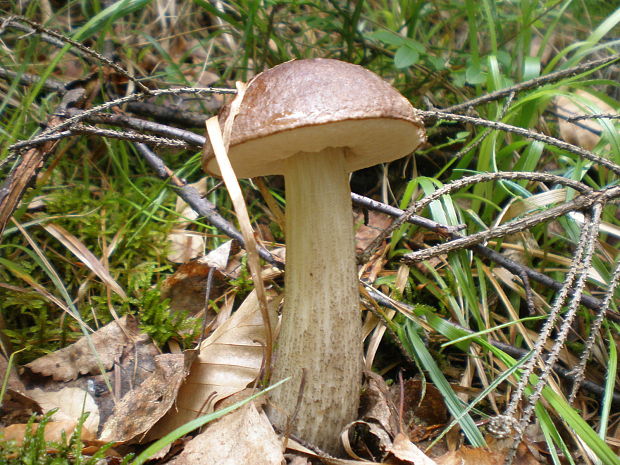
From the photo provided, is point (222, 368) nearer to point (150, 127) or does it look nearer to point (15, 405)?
point (15, 405)

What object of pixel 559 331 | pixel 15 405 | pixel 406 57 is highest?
pixel 406 57

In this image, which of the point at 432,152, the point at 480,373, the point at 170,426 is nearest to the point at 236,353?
the point at 170,426

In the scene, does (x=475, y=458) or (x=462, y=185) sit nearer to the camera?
(x=475, y=458)

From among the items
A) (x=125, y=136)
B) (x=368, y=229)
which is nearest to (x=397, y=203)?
(x=368, y=229)

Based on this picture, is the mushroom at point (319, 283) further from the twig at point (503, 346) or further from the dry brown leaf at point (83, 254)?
the dry brown leaf at point (83, 254)

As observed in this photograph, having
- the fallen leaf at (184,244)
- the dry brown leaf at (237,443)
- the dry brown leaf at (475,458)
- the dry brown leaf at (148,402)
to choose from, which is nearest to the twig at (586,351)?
the dry brown leaf at (475,458)

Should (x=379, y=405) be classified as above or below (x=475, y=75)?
below
